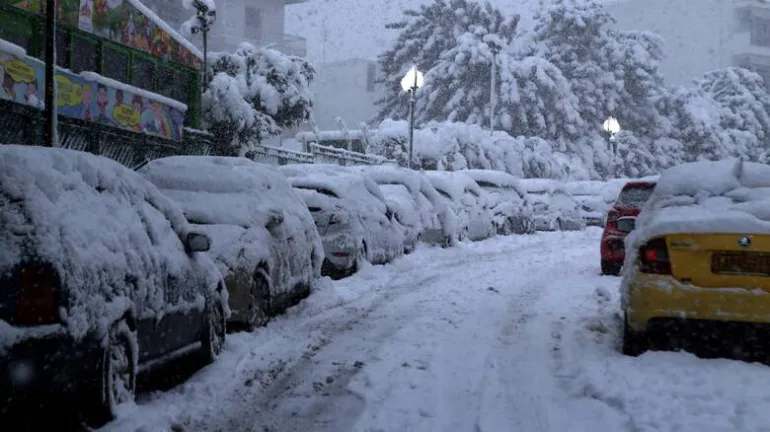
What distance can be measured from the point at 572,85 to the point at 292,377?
4567 centimetres

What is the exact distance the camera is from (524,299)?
11.0 metres

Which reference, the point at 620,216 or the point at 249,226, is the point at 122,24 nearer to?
the point at 620,216

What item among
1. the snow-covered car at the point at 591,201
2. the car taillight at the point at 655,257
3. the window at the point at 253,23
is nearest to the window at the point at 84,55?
the car taillight at the point at 655,257

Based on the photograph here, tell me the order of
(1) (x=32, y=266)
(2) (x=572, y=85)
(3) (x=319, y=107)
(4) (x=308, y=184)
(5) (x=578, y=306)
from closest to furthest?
(1) (x=32, y=266), (5) (x=578, y=306), (4) (x=308, y=184), (2) (x=572, y=85), (3) (x=319, y=107)

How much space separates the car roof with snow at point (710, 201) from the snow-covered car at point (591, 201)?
22368 mm

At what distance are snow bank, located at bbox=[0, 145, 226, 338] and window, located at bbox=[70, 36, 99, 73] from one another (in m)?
13.2

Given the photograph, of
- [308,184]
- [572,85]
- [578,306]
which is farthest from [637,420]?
[572,85]

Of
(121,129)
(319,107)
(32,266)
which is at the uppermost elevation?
(319,107)

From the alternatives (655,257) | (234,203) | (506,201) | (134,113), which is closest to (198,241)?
(234,203)

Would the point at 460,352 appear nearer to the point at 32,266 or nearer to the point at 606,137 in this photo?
the point at 32,266

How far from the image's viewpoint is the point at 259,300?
8305 mm

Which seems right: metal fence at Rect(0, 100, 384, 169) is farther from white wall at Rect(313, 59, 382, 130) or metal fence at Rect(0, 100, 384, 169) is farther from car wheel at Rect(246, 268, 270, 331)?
white wall at Rect(313, 59, 382, 130)

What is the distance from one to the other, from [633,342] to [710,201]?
1.39 meters

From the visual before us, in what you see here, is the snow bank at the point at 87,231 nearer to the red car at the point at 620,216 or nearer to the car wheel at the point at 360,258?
the car wheel at the point at 360,258
